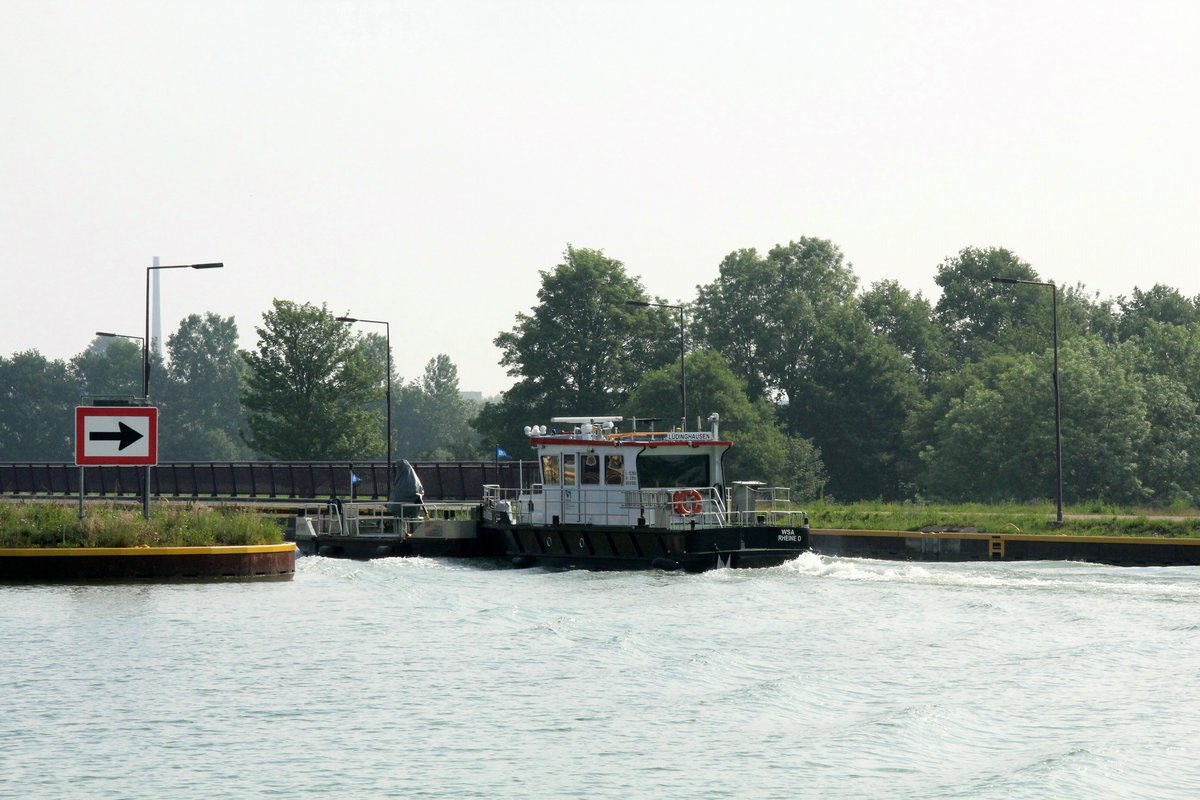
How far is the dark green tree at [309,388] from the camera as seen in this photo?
96.0 metres

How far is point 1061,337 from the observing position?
98312mm

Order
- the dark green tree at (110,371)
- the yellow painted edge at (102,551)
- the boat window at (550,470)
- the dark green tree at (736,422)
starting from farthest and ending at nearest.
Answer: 1. the dark green tree at (110,371)
2. the dark green tree at (736,422)
3. the boat window at (550,470)
4. the yellow painted edge at (102,551)

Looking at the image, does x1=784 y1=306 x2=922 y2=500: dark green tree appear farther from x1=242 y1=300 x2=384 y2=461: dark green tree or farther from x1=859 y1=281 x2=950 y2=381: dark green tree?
x1=242 y1=300 x2=384 y2=461: dark green tree

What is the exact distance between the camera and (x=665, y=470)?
44.2 meters

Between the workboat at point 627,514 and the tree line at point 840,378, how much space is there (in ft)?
91.3

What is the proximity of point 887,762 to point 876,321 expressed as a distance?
94178 millimetres

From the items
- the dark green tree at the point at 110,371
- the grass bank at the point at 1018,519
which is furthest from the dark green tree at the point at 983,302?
the dark green tree at the point at 110,371

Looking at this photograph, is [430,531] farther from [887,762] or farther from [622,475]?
[887,762]

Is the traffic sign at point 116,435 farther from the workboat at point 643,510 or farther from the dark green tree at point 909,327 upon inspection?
the dark green tree at point 909,327

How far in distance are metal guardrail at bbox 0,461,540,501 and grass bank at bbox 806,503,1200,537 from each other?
14.4m

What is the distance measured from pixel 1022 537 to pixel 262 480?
41.7 meters

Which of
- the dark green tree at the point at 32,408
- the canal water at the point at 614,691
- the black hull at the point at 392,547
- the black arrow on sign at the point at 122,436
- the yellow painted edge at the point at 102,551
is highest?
the dark green tree at the point at 32,408

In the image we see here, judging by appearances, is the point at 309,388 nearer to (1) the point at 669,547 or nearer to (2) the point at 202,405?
(1) the point at 669,547

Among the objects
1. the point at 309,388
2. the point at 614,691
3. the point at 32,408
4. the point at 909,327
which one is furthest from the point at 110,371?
the point at 614,691
